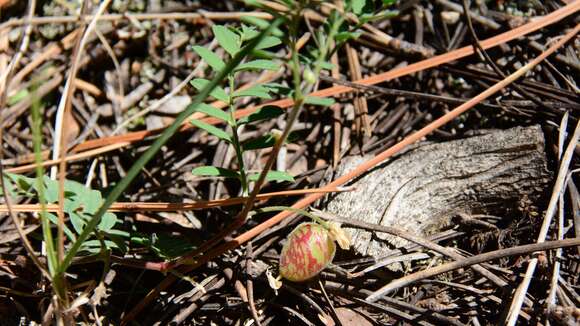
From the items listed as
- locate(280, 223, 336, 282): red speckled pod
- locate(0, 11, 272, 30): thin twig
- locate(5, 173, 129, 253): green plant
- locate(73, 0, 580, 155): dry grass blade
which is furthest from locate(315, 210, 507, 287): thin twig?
locate(0, 11, 272, 30): thin twig

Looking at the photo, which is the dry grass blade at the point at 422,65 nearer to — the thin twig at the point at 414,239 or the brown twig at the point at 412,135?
the brown twig at the point at 412,135

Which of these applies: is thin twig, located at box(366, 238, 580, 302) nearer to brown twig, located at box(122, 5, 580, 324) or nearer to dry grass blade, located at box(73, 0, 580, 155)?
brown twig, located at box(122, 5, 580, 324)

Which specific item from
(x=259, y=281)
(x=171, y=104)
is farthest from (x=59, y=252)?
(x=171, y=104)

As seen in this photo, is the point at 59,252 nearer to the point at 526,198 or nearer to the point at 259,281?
the point at 259,281

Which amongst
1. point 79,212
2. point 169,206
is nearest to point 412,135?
point 169,206

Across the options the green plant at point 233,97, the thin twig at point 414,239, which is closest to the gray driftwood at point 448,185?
the thin twig at point 414,239
